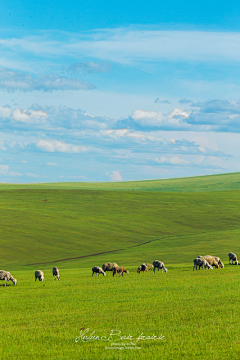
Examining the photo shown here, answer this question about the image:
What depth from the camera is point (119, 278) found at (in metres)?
34.1

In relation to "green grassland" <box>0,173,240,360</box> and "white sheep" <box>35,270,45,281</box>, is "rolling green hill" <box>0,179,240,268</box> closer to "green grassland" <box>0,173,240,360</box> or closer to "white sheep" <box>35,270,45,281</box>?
"green grassland" <box>0,173,240,360</box>

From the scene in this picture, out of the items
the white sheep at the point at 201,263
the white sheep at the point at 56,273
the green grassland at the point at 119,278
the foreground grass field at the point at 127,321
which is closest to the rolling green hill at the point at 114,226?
the green grassland at the point at 119,278

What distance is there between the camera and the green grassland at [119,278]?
529 inches

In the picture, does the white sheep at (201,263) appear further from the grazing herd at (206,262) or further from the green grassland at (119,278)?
the green grassland at (119,278)

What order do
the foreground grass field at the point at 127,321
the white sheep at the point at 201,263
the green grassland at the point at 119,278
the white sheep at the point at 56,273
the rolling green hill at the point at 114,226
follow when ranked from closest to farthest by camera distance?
the foreground grass field at the point at 127,321 → the green grassland at the point at 119,278 → the white sheep at the point at 56,273 → the white sheep at the point at 201,263 → the rolling green hill at the point at 114,226

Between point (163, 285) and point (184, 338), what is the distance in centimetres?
1365

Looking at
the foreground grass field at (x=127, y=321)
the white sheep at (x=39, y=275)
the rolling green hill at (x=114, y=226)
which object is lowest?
the foreground grass field at (x=127, y=321)

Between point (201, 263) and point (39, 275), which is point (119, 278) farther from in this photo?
point (201, 263)

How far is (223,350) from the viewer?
12086 mm

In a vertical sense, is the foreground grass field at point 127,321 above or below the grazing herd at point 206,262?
below

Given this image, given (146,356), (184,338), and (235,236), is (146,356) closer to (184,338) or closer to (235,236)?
(184,338)

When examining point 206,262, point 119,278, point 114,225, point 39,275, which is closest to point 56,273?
point 39,275

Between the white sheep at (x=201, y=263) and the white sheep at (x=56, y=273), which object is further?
the white sheep at (x=201, y=263)

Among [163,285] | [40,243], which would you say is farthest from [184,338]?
[40,243]
